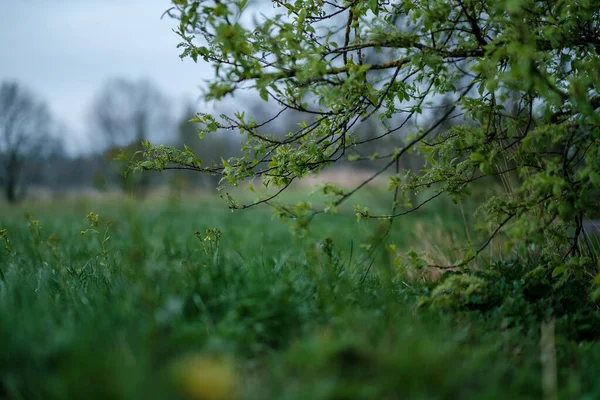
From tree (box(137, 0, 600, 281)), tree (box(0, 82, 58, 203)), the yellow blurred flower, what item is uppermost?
tree (box(0, 82, 58, 203))

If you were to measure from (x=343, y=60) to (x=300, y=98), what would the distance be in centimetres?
47

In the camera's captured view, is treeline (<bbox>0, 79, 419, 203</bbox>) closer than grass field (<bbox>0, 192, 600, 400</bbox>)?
No

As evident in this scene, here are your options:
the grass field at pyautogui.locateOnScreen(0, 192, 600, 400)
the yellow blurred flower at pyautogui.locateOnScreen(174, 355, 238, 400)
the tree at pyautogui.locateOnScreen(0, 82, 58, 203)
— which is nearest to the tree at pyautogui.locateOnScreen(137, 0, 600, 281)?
the grass field at pyautogui.locateOnScreen(0, 192, 600, 400)

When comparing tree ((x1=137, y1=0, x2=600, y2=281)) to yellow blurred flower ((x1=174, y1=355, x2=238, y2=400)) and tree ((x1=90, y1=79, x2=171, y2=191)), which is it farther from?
tree ((x1=90, y1=79, x2=171, y2=191))

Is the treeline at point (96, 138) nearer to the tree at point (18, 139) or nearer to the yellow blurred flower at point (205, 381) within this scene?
the tree at point (18, 139)

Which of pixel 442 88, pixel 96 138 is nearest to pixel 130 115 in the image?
pixel 96 138

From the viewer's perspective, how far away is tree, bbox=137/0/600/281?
2.25 metres

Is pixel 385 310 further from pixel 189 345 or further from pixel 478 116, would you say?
pixel 478 116

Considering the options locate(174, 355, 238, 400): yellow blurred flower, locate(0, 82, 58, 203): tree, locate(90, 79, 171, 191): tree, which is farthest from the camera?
locate(90, 79, 171, 191): tree

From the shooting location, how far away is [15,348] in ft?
5.40

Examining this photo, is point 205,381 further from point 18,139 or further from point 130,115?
point 130,115

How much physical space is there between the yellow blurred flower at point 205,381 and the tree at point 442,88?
1.18 m

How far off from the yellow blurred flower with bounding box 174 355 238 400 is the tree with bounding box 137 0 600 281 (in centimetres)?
118

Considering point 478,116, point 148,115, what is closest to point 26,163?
point 148,115
